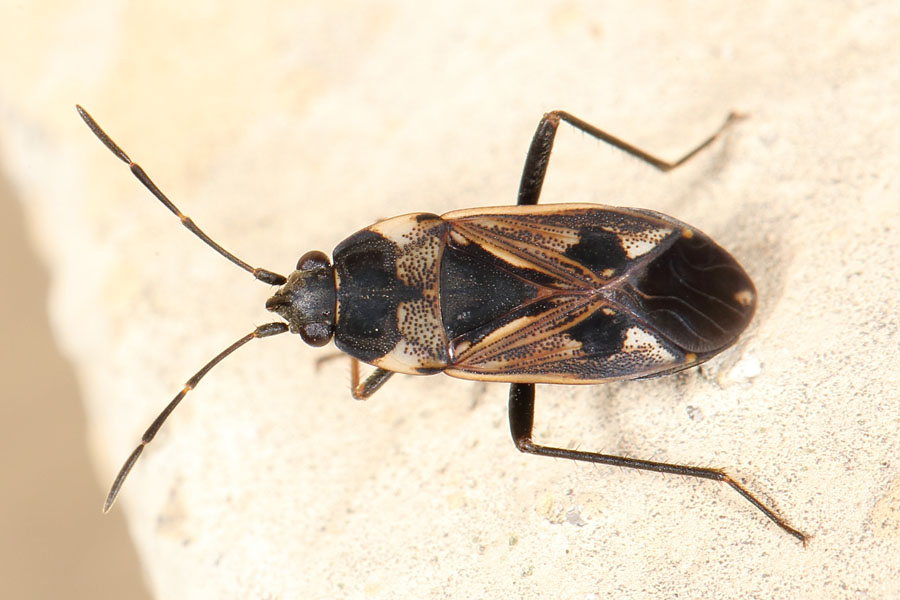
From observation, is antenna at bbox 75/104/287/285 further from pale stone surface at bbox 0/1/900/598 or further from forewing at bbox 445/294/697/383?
forewing at bbox 445/294/697/383

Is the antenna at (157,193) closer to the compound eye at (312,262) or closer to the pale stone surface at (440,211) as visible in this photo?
the compound eye at (312,262)

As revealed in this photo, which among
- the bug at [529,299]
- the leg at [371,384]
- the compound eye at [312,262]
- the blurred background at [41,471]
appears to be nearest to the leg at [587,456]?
the bug at [529,299]

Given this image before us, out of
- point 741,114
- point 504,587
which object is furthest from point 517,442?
point 741,114

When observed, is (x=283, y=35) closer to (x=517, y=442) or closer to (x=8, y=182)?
(x=8, y=182)

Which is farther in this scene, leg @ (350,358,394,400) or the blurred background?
the blurred background

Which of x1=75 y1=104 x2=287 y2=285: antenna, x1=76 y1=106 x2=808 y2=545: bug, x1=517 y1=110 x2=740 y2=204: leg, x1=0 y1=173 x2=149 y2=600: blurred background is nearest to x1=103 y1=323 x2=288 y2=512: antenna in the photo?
x1=76 y1=106 x2=808 y2=545: bug

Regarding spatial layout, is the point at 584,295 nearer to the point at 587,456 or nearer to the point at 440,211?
the point at 587,456
